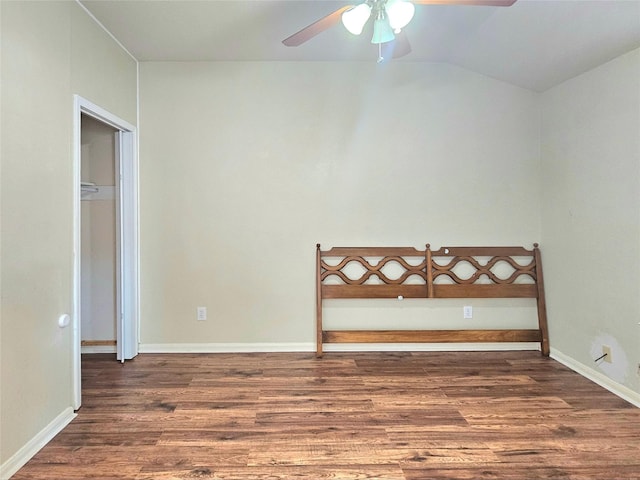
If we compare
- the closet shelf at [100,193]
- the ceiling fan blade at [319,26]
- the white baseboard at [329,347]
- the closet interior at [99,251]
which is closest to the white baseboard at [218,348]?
the white baseboard at [329,347]

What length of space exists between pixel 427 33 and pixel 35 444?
3.60m

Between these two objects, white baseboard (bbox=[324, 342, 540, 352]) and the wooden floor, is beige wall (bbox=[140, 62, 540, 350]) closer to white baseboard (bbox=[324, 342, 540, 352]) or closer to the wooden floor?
white baseboard (bbox=[324, 342, 540, 352])

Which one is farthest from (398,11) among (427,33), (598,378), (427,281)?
(598,378)

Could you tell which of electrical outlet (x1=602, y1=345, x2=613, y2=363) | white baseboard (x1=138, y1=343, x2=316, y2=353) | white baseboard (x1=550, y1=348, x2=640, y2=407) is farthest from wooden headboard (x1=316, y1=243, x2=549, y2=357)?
electrical outlet (x1=602, y1=345, x2=613, y2=363)

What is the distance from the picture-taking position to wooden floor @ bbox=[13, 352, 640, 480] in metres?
1.78

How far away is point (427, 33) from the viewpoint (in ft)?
9.01

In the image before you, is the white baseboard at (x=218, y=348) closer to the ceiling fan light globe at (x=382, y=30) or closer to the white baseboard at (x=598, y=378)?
the white baseboard at (x=598, y=378)

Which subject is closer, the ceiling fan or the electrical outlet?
the ceiling fan

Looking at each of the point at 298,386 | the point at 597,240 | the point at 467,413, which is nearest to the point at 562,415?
the point at 467,413

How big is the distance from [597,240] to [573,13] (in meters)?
1.55

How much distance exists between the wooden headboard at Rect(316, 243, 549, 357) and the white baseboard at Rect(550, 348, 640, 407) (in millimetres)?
187

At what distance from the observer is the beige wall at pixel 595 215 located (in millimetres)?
2418

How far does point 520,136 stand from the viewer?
10.8 ft

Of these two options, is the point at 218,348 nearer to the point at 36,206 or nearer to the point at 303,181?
the point at 303,181
